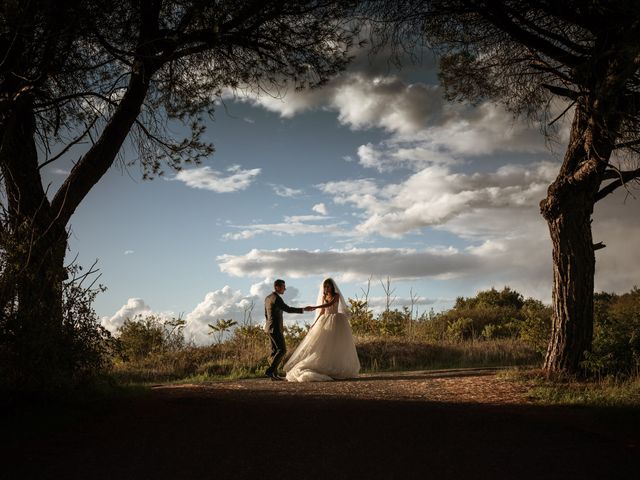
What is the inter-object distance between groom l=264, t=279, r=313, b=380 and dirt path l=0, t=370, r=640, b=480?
3.46 meters

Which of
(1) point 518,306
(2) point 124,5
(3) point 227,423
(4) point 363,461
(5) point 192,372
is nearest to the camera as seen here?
(4) point 363,461

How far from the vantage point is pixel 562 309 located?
12.0m

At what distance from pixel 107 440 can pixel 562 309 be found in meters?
8.66

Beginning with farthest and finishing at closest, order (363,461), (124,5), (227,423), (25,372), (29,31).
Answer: (124,5) → (29,31) → (25,372) → (227,423) → (363,461)

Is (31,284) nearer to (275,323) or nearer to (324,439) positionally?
(324,439)

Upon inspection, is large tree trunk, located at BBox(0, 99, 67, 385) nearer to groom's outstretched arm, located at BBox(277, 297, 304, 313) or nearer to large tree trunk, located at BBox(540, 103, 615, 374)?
groom's outstretched arm, located at BBox(277, 297, 304, 313)

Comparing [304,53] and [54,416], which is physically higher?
[304,53]

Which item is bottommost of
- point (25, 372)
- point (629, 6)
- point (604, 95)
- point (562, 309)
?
point (25, 372)

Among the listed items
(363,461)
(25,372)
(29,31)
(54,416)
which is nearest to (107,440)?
(54,416)

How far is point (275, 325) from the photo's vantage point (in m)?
14.0

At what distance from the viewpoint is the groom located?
1394cm

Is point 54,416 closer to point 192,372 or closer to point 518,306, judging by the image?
point 192,372

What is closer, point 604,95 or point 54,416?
point 54,416

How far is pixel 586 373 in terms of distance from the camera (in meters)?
11.8
